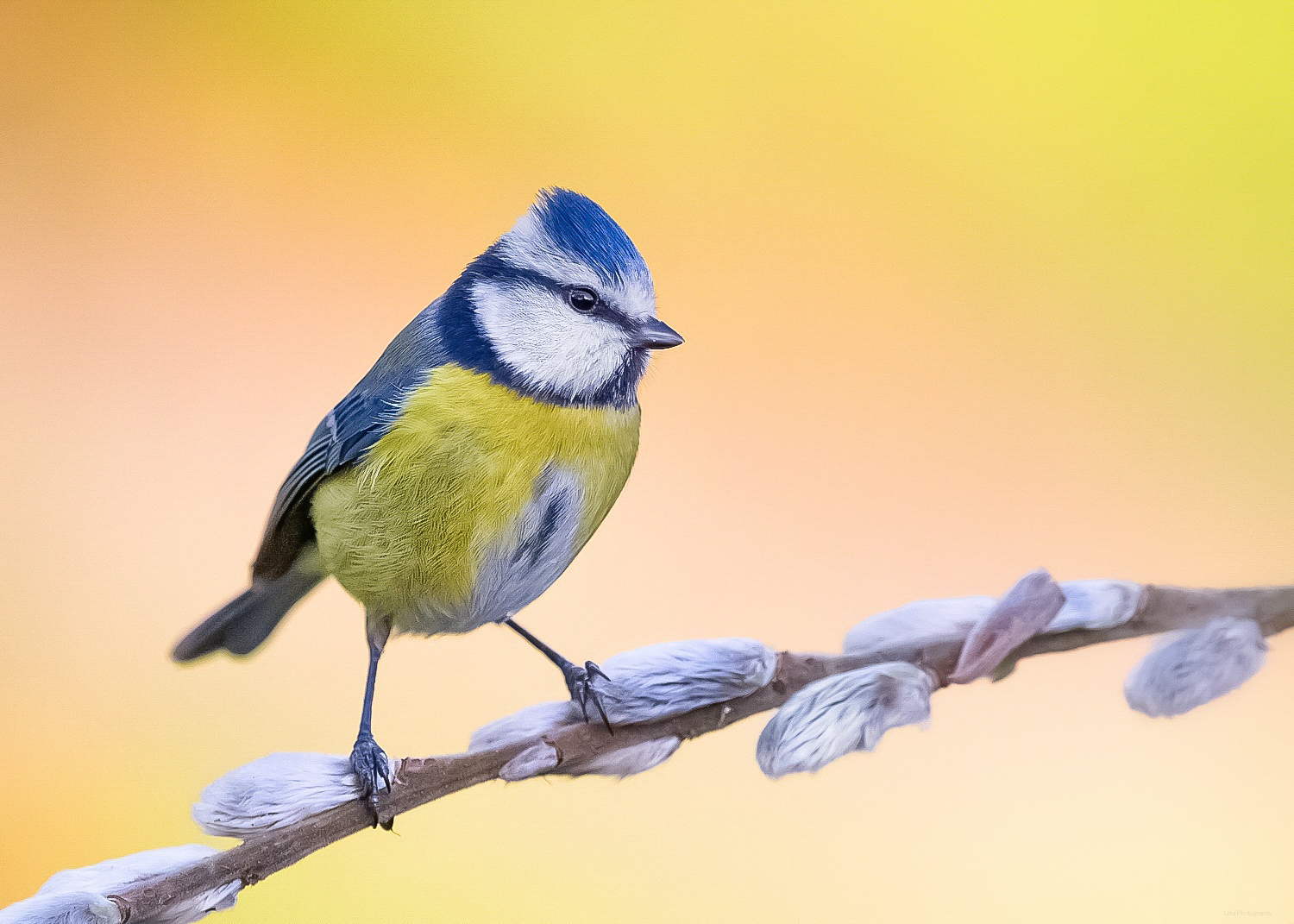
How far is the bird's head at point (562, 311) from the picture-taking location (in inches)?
19.7

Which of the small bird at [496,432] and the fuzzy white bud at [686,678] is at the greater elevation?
A: the small bird at [496,432]

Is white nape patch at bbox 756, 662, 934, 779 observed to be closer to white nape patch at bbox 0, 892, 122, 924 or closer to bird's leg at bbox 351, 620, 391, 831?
bird's leg at bbox 351, 620, 391, 831

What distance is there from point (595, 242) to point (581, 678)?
9.5 inches

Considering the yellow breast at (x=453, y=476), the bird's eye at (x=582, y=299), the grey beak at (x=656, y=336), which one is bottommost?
the yellow breast at (x=453, y=476)

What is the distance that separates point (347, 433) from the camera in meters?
0.54

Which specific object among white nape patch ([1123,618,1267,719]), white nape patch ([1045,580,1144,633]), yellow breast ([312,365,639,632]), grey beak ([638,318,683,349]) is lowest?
white nape patch ([1123,618,1267,719])

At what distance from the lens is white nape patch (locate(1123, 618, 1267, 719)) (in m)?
0.62

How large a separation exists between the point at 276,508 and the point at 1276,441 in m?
0.68

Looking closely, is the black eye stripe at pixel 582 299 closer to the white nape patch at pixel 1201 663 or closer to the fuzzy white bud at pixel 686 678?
the fuzzy white bud at pixel 686 678

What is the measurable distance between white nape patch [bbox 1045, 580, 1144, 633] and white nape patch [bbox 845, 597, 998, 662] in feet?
0.13

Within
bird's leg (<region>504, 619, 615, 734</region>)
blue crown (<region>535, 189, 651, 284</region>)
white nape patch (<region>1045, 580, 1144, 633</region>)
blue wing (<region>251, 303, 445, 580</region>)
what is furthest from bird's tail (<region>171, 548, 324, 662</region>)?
white nape patch (<region>1045, 580, 1144, 633</region>)

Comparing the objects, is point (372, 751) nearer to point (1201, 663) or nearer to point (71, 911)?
point (71, 911)

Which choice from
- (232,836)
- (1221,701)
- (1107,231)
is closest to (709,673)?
(232,836)

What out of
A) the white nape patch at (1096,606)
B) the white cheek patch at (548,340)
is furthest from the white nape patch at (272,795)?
the white nape patch at (1096,606)
